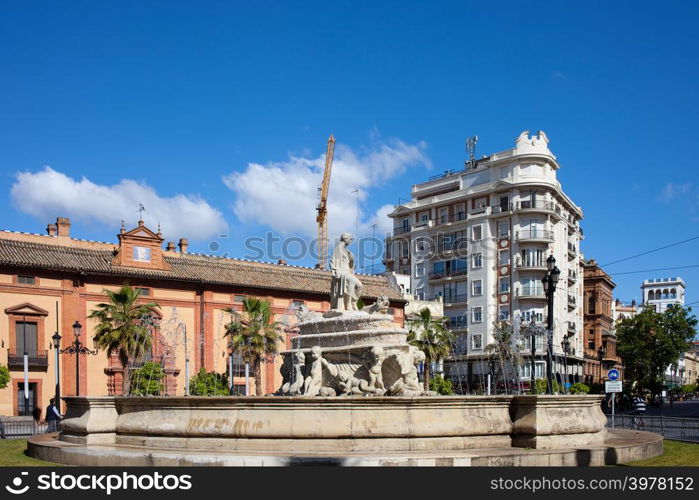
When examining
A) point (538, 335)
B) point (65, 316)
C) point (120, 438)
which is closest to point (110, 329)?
point (65, 316)

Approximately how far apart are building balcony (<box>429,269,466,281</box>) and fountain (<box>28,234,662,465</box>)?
49915mm

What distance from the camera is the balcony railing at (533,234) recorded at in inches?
2434

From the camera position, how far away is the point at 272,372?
5097 cm

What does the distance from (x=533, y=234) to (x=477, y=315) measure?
8.20m

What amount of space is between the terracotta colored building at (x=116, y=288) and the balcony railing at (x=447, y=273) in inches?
582

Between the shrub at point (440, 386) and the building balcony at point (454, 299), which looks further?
the building balcony at point (454, 299)

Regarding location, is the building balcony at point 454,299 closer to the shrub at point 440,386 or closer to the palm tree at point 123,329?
the shrub at point 440,386

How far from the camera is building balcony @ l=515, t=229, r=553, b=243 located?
2432 inches

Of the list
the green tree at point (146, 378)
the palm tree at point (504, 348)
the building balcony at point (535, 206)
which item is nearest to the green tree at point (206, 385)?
the green tree at point (146, 378)

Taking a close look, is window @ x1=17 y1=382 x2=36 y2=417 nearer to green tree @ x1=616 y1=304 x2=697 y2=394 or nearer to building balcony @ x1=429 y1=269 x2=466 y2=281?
building balcony @ x1=429 y1=269 x2=466 y2=281

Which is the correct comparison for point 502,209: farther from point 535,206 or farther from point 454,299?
point 454,299

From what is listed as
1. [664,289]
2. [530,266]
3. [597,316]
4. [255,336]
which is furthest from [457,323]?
[664,289]

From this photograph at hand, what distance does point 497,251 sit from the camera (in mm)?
63562

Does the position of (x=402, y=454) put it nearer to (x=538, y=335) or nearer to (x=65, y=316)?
(x=65, y=316)
